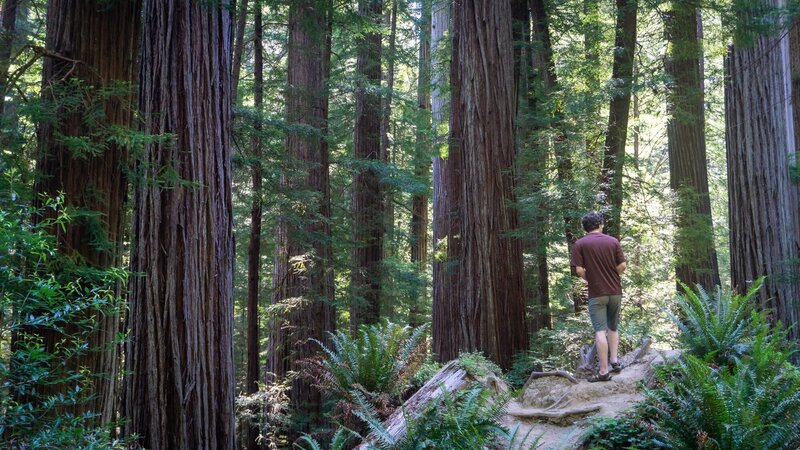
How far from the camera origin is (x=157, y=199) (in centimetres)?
558

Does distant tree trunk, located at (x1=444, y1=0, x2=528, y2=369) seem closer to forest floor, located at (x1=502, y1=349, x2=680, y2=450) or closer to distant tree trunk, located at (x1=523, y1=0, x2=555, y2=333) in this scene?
distant tree trunk, located at (x1=523, y1=0, x2=555, y2=333)

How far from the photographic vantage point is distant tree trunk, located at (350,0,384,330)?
49.0ft

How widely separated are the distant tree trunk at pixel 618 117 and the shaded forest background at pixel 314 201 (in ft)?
0.18

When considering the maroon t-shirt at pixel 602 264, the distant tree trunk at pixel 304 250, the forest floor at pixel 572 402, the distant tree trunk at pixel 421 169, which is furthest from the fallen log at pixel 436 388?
the distant tree trunk at pixel 421 169

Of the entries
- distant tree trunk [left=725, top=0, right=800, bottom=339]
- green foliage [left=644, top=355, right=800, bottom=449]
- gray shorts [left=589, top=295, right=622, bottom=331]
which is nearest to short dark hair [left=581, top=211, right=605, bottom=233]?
gray shorts [left=589, top=295, right=622, bottom=331]

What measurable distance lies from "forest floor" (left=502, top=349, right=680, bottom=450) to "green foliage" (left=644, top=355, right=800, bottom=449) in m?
0.73

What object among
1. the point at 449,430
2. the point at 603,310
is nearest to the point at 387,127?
the point at 603,310

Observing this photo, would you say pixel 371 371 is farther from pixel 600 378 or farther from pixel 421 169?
pixel 421 169

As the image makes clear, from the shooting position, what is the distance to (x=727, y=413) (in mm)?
4488

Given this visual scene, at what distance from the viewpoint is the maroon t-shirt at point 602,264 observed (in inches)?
274

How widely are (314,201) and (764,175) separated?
7.58 m

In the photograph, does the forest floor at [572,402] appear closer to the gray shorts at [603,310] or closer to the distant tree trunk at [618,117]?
the gray shorts at [603,310]

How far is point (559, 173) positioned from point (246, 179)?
18.3 ft

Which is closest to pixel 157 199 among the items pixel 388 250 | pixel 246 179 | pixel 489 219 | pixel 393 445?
pixel 393 445
